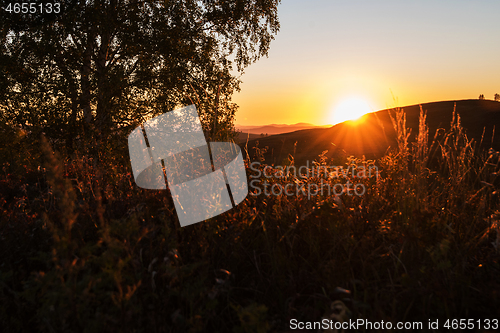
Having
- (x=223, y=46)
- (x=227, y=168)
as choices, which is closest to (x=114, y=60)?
(x=223, y=46)

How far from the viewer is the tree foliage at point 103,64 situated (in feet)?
24.1

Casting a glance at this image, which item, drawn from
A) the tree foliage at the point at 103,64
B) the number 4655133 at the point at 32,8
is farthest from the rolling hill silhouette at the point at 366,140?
the number 4655133 at the point at 32,8

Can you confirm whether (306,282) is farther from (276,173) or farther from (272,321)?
(276,173)

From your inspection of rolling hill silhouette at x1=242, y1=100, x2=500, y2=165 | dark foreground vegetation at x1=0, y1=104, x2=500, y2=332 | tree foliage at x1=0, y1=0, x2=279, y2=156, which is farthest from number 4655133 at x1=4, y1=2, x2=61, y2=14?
dark foreground vegetation at x1=0, y1=104, x2=500, y2=332

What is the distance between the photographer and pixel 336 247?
2275 millimetres

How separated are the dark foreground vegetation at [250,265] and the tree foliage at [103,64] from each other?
489 cm

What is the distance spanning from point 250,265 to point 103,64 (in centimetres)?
927

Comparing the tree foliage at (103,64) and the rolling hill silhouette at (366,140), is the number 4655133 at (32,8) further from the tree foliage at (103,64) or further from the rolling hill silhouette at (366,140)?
the rolling hill silhouette at (366,140)

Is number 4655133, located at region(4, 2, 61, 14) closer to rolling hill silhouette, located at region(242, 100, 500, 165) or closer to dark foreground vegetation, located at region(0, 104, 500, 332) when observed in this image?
rolling hill silhouette, located at region(242, 100, 500, 165)

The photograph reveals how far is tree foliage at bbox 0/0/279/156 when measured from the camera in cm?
734

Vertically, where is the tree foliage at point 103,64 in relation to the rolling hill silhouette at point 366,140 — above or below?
above

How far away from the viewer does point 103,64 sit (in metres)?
8.95

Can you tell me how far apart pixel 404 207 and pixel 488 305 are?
3.43 ft

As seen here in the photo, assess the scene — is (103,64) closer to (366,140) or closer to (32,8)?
(32,8)
